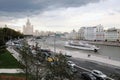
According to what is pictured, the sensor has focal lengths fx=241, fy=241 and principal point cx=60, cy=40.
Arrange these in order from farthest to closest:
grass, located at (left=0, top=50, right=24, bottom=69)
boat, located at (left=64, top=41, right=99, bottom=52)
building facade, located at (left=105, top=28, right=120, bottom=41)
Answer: building facade, located at (left=105, top=28, right=120, bottom=41), boat, located at (left=64, top=41, right=99, bottom=52), grass, located at (left=0, top=50, right=24, bottom=69)

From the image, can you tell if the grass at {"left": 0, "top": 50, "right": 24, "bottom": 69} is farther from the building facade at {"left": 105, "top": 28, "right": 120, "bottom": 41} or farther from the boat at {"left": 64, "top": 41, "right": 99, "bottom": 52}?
the building facade at {"left": 105, "top": 28, "right": 120, "bottom": 41}

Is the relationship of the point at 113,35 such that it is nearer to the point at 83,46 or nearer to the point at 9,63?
the point at 83,46

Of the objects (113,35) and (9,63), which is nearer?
(9,63)

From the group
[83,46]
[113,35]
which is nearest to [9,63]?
[83,46]

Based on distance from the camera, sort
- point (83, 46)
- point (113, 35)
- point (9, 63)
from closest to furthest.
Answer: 1. point (9, 63)
2. point (83, 46)
3. point (113, 35)

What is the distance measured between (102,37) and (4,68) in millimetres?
110350

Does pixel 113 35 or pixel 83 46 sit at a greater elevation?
pixel 113 35

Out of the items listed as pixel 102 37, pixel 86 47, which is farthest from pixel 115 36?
pixel 86 47

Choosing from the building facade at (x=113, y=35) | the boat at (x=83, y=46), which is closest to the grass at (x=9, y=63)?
the boat at (x=83, y=46)

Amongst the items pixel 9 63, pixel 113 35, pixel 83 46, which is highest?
pixel 113 35

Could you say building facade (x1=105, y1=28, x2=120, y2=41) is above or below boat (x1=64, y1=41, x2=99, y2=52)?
above

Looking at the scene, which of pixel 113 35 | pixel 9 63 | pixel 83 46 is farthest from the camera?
pixel 113 35

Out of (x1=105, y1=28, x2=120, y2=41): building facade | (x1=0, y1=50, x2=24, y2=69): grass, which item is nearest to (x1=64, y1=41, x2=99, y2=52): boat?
(x1=105, y1=28, x2=120, y2=41): building facade

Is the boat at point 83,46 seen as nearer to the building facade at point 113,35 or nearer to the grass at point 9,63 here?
the building facade at point 113,35
